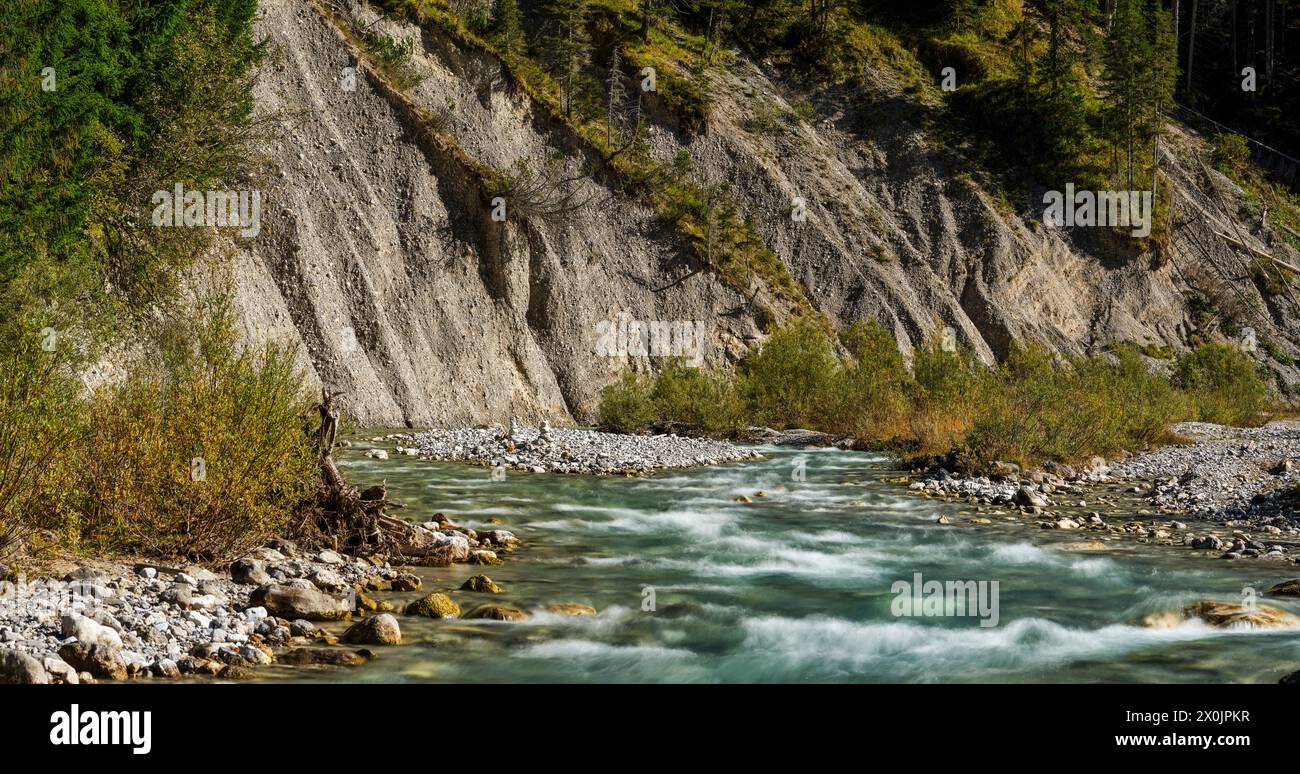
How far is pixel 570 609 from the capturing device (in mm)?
10281

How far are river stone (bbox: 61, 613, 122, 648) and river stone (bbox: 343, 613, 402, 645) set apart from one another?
1.86 metres

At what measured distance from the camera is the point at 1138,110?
5847 cm

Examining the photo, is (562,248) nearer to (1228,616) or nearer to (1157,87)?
(1228,616)

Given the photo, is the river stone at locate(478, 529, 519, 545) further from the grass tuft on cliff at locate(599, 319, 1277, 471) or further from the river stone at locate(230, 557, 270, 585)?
the grass tuft on cliff at locate(599, 319, 1277, 471)

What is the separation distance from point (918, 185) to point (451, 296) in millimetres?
32794

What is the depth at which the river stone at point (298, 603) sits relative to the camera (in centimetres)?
906

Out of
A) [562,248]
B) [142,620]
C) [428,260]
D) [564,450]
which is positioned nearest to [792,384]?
[562,248]

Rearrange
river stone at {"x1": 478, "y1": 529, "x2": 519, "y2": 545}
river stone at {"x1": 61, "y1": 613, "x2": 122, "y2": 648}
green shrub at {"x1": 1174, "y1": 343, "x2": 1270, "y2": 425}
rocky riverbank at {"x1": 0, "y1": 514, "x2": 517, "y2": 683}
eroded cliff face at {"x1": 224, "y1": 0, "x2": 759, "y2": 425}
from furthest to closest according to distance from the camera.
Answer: green shrub at {"x1": 1174, "y1": 343, "x2": 1270, "y2": 425} < eroded cliff face at {"x1": 224, "y1": 0, "x2": 759, "y2": 425} < river stone at {"x1": 478, "y1": 529, "x2": 519, "y2": 545} < river stone at {"x1": 61, "y1": 613, "x2": 122, "y2": 648} < rocky riverbank at {"x1": 0, "y1": 514, "x2": 517, "y2": 683}

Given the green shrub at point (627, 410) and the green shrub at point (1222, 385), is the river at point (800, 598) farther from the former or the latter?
the green shrub at point (1222, 385)

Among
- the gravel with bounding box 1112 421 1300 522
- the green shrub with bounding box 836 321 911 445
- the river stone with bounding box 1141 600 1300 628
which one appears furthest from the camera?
the green shrub with bounding box 836 321 911 445

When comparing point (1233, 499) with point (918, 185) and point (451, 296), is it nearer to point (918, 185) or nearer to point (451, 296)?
point (451, 296)

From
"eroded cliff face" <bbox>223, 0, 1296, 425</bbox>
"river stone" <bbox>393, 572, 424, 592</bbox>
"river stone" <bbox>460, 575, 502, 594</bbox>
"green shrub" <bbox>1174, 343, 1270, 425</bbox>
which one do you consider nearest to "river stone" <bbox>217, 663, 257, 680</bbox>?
"river stone" <bbox>393, 572, 424, 592</bbox>

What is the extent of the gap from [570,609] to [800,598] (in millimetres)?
2862

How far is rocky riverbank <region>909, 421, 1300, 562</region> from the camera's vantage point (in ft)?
48.9
